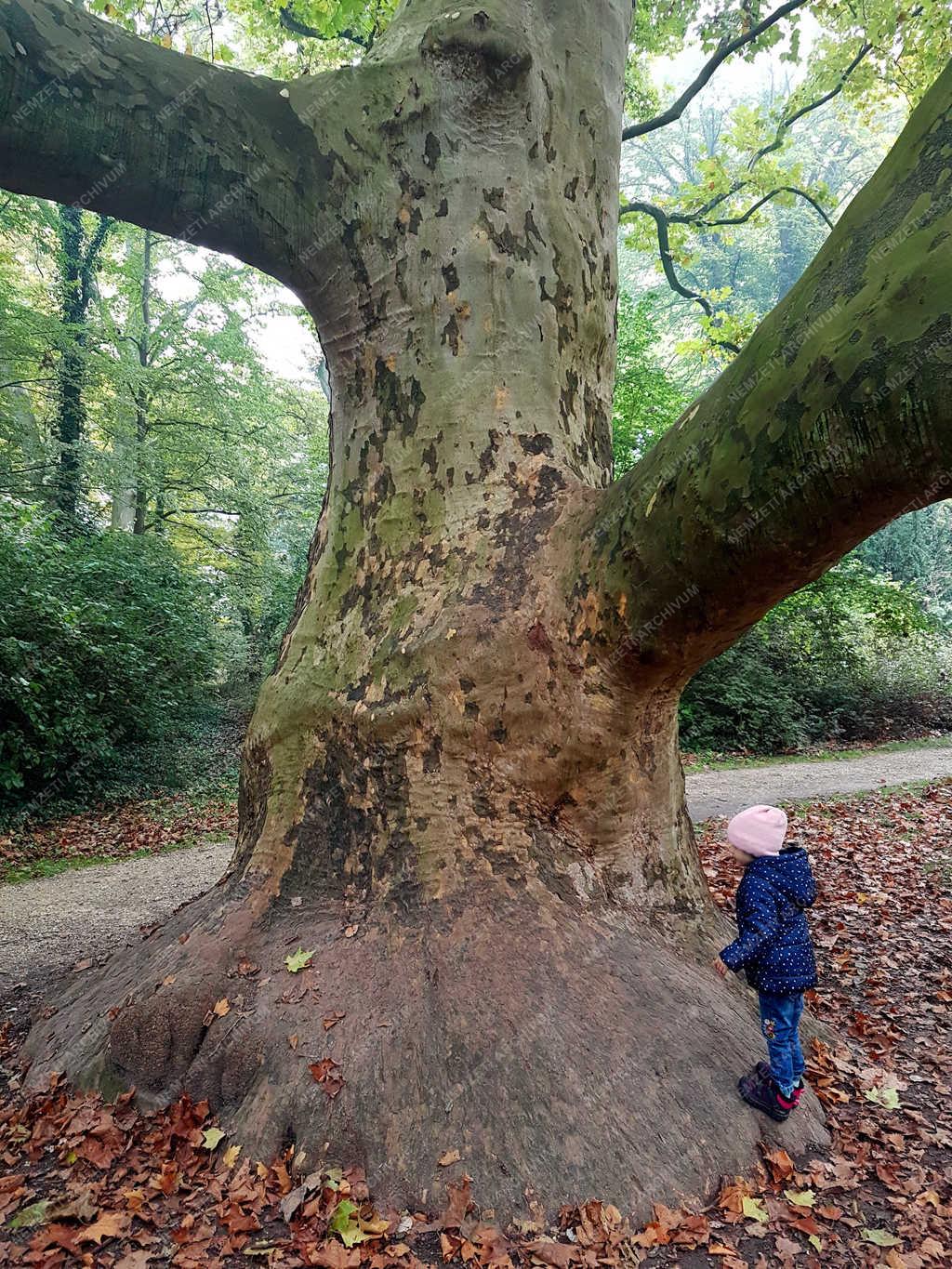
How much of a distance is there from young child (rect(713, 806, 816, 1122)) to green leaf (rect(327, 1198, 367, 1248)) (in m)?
1.48

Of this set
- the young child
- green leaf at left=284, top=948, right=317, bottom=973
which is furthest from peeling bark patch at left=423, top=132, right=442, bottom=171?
green leaf at left=284, top=948, right=317, bottom=973

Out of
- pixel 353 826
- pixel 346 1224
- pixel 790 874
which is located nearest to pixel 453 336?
pixel 353 826

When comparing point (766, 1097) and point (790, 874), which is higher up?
point (790, 874)

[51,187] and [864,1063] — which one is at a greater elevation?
[51,187]

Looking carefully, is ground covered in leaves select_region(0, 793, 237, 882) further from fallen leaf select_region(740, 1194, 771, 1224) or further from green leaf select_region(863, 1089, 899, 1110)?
green leaf select_region(863, 1089, 899, 1110)

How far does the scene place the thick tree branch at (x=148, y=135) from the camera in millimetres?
2980

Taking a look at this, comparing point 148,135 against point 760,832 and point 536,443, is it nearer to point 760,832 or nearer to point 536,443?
point 536,443

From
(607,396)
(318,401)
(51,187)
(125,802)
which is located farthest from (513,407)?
(318,401)

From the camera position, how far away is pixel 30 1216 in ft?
8.38

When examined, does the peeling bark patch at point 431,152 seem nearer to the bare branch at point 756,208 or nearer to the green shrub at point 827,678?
the bare branch at point 756,208

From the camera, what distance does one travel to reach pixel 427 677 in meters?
3.14

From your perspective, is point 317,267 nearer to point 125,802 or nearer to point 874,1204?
point 874,1204

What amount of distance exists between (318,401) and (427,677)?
2303cm

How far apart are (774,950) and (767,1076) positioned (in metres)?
0.49
